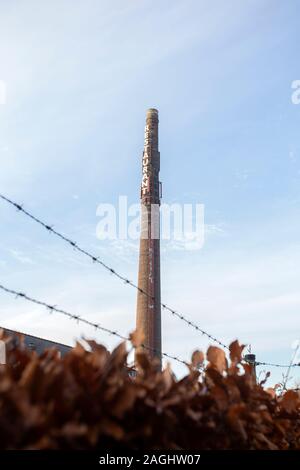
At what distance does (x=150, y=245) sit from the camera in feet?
105

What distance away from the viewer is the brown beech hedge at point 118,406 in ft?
5.42

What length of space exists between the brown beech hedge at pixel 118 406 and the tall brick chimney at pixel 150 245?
998 inches

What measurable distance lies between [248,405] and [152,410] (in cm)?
78

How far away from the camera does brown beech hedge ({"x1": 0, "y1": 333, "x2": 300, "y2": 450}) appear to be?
5.42 ft

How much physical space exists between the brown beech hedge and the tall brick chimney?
83.2 ft

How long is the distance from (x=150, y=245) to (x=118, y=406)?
99.3ft

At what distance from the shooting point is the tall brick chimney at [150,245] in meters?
29.6

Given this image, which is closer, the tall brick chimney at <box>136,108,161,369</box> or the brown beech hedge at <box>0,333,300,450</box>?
the brown beech hedge at <box>0,333,300,450</box>

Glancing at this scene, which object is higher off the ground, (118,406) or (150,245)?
(150,245)

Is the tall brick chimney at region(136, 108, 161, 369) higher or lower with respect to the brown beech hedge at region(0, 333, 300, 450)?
higher

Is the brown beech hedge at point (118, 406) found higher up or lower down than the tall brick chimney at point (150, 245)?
lower down

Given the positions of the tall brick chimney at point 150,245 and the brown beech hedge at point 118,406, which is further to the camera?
the tall brick chimney at point 150,245

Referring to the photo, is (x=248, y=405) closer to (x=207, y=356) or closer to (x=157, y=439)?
(x=207, y=356)

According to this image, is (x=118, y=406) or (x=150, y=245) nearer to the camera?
(x=118, y=406)
